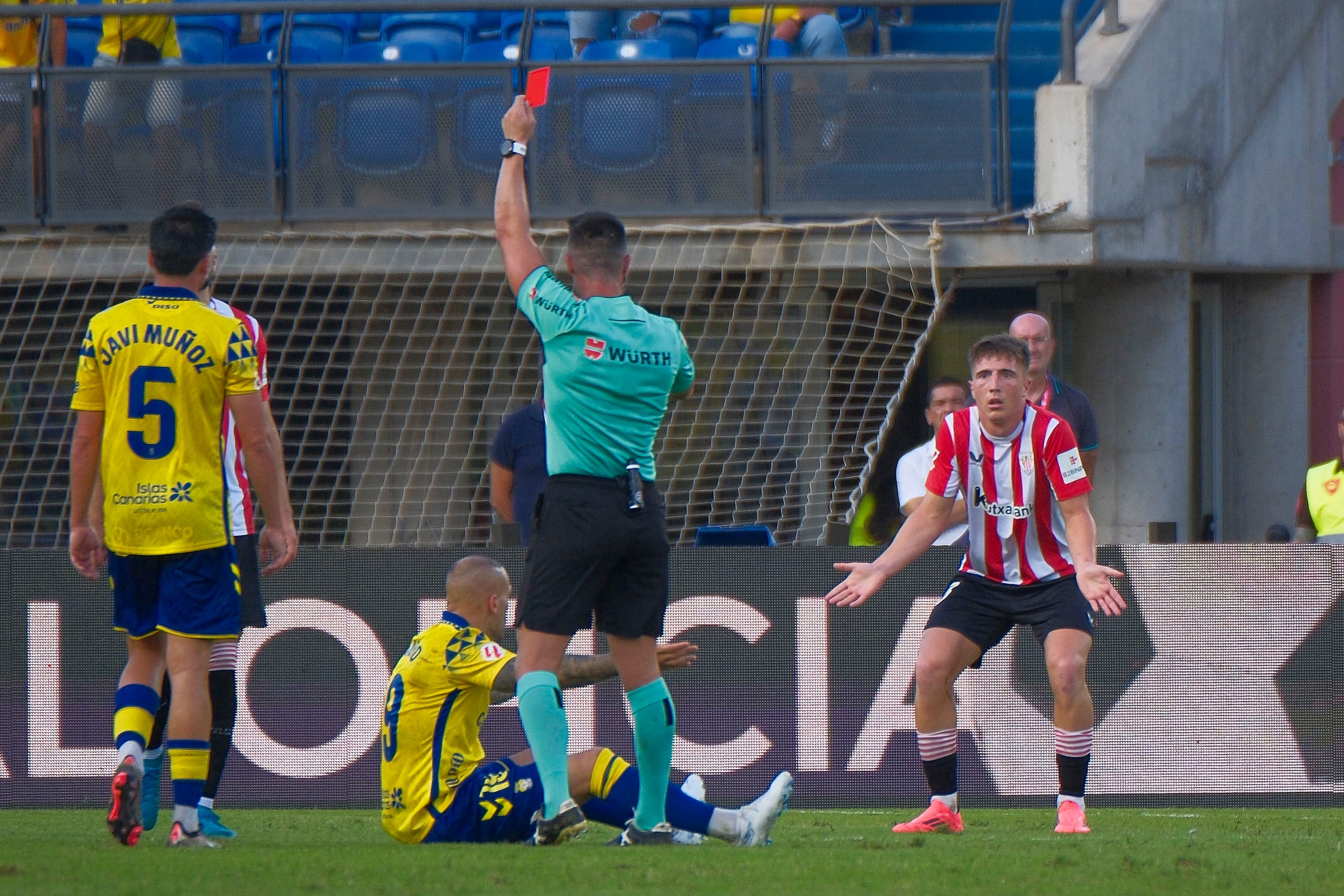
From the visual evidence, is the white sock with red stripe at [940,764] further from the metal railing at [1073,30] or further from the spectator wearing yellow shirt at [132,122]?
the spectator wearing yellow shirt at [132,122]

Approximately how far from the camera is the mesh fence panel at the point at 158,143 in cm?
1101

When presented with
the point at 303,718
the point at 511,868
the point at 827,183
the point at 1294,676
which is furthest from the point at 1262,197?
the point at 511,868

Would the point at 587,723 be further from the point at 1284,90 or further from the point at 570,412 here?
the point at 1284,90

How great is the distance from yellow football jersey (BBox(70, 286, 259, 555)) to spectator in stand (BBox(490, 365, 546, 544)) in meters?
2.81

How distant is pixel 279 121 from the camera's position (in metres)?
11.0

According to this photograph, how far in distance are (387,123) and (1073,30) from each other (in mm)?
4399

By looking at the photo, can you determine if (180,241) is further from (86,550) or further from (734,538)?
(734,538)

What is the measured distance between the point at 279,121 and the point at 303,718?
4.96 metres

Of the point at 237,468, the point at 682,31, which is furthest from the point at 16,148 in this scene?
the point at 237,468

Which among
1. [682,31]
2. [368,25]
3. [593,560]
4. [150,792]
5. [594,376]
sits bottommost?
[150,792]

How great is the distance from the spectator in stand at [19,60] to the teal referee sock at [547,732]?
7.77m

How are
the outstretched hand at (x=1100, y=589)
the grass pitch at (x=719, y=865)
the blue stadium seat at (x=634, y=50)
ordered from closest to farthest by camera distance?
the grass pitch at (x=719, y=865)
the outstretched hand at (x=1100, y=589)
the blue stadium seat at (x=634, y=50)

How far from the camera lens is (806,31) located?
36.6 feet

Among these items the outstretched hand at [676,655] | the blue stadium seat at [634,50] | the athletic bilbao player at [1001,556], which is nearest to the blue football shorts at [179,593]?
the outstretched hand at [676,655]
